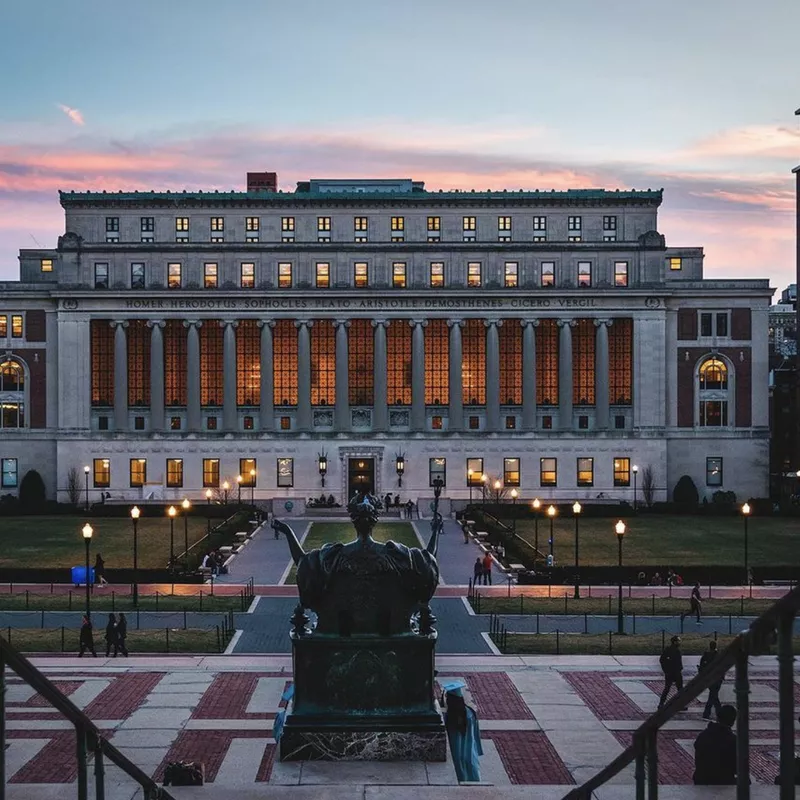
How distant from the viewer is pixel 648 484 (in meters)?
93.9

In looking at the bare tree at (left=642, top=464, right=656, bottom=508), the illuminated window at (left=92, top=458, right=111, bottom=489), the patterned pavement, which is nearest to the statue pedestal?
the patterned pavement

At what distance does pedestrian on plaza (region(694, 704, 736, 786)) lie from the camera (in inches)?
605

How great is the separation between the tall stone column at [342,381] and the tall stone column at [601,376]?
21.5m

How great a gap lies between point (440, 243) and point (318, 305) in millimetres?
11973

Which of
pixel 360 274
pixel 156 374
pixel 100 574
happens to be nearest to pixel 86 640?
pixel 100 574

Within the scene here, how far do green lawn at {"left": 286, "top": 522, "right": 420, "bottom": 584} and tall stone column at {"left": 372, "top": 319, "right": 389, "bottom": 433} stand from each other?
51.9 feet

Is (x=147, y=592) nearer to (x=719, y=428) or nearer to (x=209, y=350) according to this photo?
(x=209, y=350)

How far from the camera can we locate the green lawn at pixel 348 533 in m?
66.7

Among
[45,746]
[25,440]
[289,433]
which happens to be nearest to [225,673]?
[45,746]

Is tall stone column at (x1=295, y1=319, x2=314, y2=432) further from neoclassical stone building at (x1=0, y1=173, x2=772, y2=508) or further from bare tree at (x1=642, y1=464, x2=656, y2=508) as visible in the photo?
bare tree at (x1=642, y1=464, x2=656, y2=508)

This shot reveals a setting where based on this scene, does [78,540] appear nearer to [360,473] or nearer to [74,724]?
[360,473]

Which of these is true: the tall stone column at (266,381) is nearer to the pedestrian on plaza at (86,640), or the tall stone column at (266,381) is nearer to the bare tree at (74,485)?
the bare tree at (74,485)

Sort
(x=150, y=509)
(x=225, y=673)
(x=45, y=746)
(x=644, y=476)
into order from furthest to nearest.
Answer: (x=644, y=476)
(x=150, y=509)
(x=225, y=673)
(x=45, y=746)

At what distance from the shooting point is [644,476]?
Result: 94.8 m
